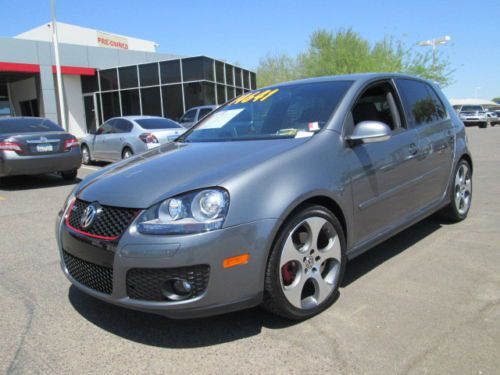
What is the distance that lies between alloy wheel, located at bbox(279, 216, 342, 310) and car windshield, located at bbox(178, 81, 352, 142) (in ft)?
2.31

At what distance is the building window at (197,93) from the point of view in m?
22.9

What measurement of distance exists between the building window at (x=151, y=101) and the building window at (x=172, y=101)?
40 cm

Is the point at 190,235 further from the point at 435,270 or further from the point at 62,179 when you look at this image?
the point at 62,179

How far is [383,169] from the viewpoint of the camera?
3.50 m

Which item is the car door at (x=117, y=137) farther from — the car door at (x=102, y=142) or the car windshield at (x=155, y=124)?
the car windshield at (x=155, y=124)

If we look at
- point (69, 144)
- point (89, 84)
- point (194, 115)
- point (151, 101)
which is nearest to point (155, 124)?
point (69, 144)

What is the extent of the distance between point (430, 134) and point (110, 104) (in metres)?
25.3

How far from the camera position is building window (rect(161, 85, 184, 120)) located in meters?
23.6

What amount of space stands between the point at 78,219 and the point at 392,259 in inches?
103

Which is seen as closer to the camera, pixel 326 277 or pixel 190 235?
pixel 190 235

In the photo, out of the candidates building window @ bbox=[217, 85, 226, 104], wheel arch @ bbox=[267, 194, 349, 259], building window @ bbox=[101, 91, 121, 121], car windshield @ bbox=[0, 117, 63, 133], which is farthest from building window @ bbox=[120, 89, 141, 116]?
wheel arch @ bbox=[267, 194, 349, 259]

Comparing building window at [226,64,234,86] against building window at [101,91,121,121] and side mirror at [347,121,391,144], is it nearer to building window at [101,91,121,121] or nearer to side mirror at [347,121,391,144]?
building window at [101,91,121,121]

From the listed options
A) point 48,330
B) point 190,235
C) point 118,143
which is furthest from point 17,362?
point 118,143

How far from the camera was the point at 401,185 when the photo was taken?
373 centimetres
